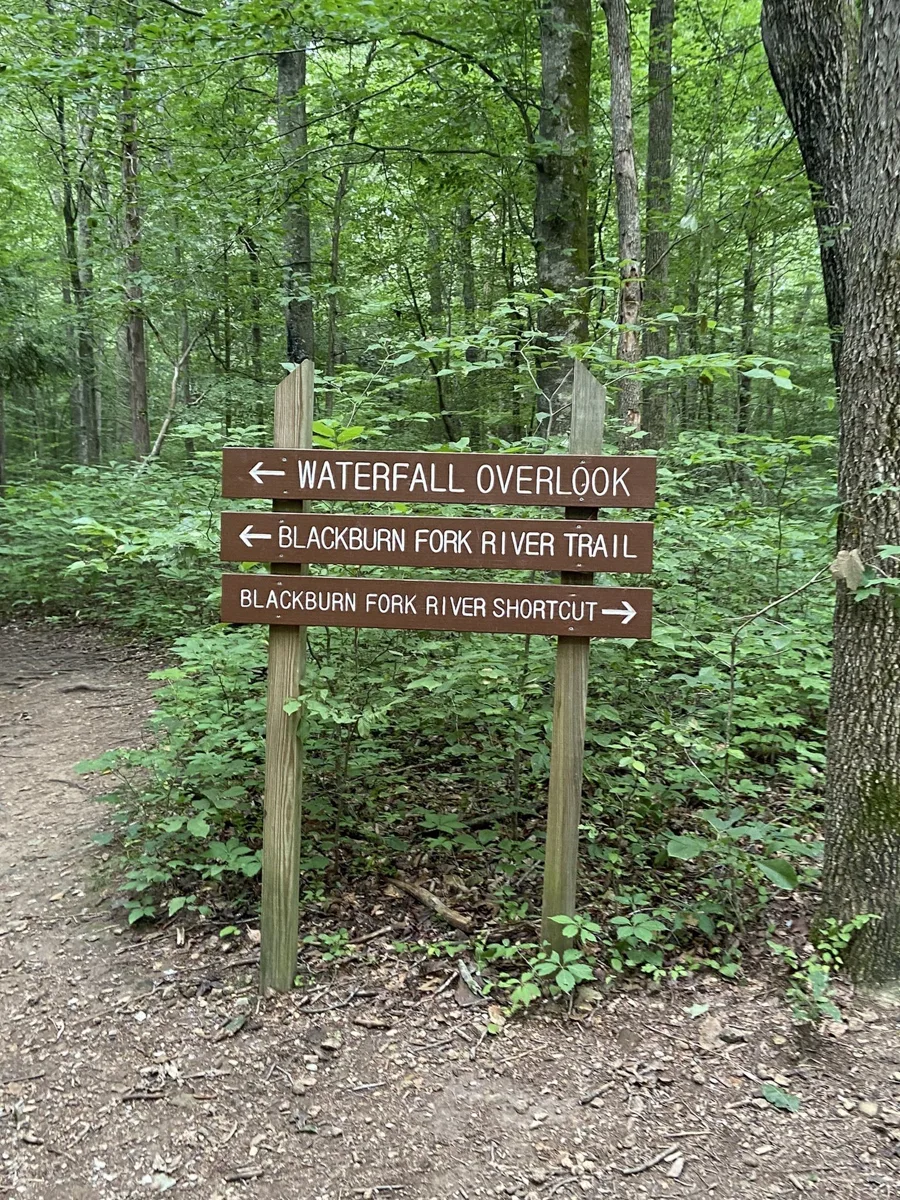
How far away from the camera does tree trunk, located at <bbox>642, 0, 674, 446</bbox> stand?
9.20m

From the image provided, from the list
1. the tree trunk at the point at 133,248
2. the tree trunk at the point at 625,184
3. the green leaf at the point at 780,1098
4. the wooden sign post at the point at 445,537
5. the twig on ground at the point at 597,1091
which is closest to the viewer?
the green leaf at the point at 780,1098

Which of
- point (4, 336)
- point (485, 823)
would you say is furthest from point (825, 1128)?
point (4, 336)

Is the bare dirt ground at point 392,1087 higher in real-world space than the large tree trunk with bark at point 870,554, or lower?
lower

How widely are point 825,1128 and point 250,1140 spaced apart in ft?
6.16

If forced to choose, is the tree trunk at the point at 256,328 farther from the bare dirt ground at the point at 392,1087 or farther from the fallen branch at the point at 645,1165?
the fallen branch at the point at 645,1165

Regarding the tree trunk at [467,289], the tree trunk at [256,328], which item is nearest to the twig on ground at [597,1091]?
the tree trunk at [256,328]

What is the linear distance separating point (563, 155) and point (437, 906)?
616 cm

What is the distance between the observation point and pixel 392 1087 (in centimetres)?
279

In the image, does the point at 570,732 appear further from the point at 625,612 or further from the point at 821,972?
the point at 821,972

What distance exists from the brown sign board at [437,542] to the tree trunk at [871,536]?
82 cm

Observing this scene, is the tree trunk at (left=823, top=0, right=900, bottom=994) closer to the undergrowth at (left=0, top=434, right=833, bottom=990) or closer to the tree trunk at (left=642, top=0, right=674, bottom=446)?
the undergrowth at (left=0, top=434, right=833, bottom=990)

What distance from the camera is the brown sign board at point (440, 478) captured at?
290 cm

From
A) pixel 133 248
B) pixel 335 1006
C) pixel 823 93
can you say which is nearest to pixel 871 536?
pixel 335 1006

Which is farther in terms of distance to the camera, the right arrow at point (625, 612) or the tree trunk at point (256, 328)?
the tree trunk at point (256, 328)
